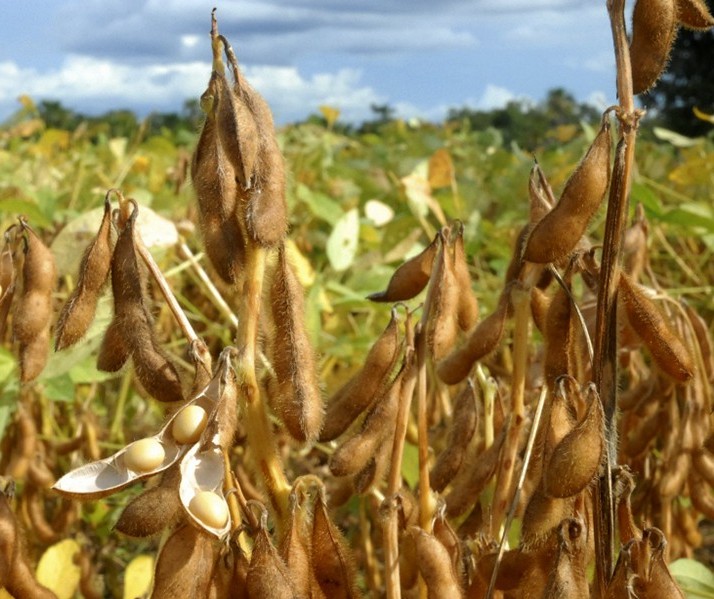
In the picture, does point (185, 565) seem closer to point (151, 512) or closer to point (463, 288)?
point (151, 512)

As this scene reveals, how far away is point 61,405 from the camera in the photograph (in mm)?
2695

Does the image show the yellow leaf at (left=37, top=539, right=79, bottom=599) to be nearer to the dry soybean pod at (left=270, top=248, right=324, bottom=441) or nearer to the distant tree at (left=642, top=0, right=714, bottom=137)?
the dry soybean pod at (left=270, top=248, right=324, bottom=441)

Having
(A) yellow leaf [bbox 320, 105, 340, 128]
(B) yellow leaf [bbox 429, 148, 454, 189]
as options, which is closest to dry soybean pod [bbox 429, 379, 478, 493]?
(B) yellow leaf [bbox 429, 148, 454, 189]

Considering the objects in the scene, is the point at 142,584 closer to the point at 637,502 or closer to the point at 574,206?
the point at 637,502

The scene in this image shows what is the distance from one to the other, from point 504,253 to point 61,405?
1219 millimetres

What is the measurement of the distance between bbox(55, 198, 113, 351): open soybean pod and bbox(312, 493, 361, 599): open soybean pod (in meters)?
0.27

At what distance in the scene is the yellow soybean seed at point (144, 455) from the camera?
804 millimetres

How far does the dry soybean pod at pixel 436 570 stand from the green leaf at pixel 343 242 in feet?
4.51

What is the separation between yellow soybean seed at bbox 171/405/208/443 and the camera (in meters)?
0.80

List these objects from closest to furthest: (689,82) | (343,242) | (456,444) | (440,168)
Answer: (456,444)
(343,242)
(440,168)
(689,82)

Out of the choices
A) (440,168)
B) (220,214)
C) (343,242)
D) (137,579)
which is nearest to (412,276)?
(220,214)

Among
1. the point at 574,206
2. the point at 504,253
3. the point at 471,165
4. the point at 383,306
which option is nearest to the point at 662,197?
the point at 471,165

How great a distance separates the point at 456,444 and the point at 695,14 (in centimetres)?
48

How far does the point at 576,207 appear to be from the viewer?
0.88 metres
